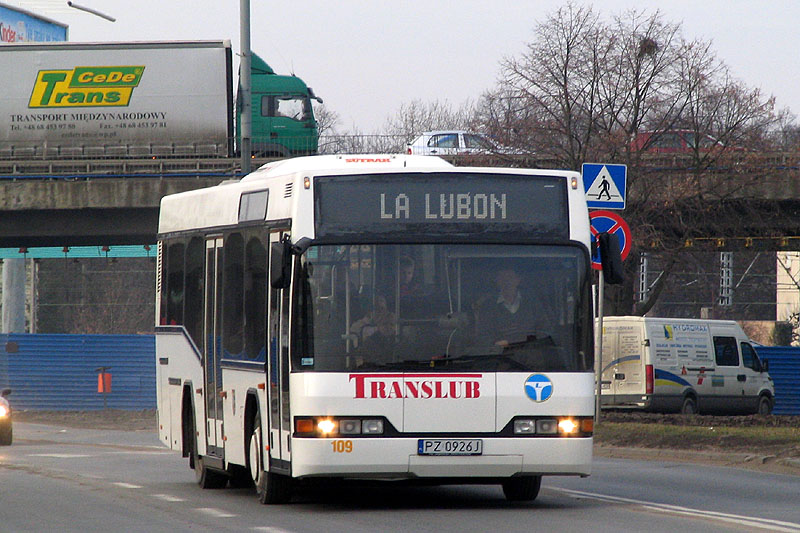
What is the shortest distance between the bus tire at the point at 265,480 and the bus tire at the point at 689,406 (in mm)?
20672

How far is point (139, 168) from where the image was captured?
125 feet

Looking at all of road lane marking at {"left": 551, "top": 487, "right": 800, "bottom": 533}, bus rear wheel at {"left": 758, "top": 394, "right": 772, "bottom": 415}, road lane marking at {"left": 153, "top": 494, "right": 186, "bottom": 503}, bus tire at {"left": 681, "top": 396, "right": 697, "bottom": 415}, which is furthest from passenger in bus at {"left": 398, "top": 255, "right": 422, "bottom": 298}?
bus rear wheel at {"left": 758, "top": 394, "right": 772, "bottom": 415}

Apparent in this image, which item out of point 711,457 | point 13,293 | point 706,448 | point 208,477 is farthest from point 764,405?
point 13,293

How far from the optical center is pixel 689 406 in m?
32.5

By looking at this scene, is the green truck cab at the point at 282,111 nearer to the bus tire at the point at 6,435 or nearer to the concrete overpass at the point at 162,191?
the concrete overpass at the point at 162,191

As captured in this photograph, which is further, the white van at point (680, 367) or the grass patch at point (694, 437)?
the white van at point (680, 367)

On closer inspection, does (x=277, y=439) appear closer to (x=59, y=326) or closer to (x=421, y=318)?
(x=421, y=318)

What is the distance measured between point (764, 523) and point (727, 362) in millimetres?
23420

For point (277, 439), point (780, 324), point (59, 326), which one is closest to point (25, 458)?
point (277, 439)

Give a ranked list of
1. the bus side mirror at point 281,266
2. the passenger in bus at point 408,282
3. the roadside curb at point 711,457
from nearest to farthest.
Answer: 1. the bus side mirror at point 281,266
2. the passenger in bus at point 408,282
3. the roadside curb at point 711,457

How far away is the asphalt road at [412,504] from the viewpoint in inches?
431

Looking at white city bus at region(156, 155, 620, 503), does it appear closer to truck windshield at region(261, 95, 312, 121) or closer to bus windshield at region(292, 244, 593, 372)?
bus windshield at region(292, 244, 593, 372)

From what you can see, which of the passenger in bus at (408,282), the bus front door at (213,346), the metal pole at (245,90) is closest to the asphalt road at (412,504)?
the bus front door at (213,346)

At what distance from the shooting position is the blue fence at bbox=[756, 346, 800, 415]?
37.0 metres
